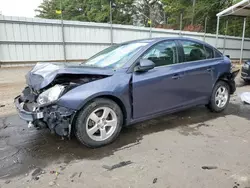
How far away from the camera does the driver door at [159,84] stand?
135 inches

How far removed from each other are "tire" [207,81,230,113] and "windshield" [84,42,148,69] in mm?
1986

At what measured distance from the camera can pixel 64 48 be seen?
12.2 m

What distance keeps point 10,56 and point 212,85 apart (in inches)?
385

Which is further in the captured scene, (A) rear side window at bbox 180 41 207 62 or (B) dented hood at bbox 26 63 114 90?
(A) rear side window at bbox 180 41 207 62

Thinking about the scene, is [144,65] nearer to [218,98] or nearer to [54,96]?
[54,96]

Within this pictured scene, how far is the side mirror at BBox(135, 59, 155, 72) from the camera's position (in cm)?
333

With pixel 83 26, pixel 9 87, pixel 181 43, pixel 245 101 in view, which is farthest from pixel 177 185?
pixel 83 26

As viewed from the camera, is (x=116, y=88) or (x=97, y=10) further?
(x=97, y=10)

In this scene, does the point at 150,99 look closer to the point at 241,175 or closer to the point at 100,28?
the point at 241,175

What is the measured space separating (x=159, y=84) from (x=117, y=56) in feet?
2.80

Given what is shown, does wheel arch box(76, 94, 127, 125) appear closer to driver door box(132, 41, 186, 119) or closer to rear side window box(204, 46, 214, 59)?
driver door box(132, 41, 186, 119)

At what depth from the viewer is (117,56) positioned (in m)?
3.78

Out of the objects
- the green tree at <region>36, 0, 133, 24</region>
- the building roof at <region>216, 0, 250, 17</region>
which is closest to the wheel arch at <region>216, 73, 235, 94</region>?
the building roof at <region>216, 0, 250, 17</region>

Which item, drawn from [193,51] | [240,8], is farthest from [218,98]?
[240,8]
